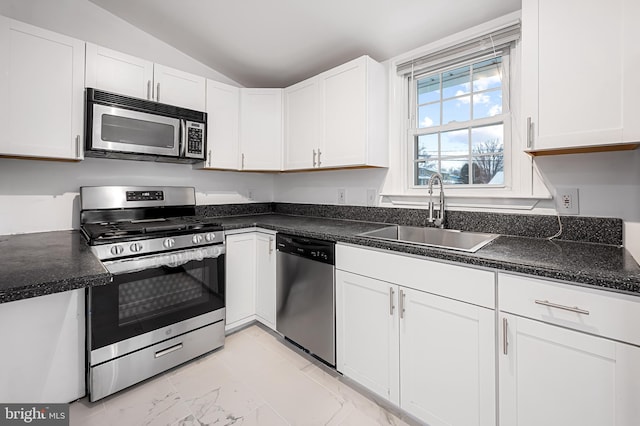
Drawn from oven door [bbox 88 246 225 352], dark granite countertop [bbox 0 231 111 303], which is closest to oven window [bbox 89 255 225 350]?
oven door [bbox 88 246 225 352]

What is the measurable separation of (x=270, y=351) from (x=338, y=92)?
207 centimetres

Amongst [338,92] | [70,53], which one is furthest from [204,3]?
[338,92]

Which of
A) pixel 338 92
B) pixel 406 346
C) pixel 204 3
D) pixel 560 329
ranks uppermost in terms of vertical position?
pixel 204 3

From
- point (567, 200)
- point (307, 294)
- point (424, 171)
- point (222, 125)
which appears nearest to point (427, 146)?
point (424, 171)

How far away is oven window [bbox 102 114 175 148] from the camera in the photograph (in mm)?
1985

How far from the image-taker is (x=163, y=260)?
1.89 metres

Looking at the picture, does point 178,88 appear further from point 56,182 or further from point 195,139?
point 56,182

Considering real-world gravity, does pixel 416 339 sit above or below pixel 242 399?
above

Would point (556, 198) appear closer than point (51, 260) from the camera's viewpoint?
No

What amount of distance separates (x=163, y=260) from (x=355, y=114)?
1.68 meters

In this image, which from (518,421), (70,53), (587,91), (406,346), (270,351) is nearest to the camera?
(518,421)

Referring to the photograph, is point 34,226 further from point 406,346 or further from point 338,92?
point 406,346

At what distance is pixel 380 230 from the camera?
2074 mm

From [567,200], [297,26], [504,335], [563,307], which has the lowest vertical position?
[504,335]
